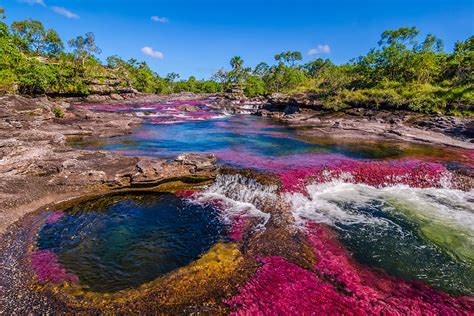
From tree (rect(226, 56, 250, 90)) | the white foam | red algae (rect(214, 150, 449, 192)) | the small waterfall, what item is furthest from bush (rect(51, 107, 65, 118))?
tree (rect(226, 56, 250, 90))

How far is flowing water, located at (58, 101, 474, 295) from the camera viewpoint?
406 inches

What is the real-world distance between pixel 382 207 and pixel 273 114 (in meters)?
52.6

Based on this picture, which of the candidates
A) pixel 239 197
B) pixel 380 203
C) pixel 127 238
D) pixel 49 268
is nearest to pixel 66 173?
pixel 127 238

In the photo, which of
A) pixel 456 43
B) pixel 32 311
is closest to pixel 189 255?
pixel 32 311

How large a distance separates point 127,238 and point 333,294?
28.4 ft

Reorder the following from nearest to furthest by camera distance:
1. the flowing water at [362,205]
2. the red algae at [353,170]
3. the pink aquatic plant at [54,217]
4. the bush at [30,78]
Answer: the flowing water at [362,205] → the pink aquatic plant at [54,217] → the red algae at [353,170] → the bush at [30,78]

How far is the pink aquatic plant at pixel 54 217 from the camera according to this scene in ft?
39.2

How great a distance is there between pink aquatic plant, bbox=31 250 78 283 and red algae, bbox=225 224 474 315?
5.71 metres

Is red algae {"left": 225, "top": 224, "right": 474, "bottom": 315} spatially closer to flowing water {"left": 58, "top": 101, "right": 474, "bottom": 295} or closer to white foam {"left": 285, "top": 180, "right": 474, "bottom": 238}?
flowing water {"left": 58, "top": 101, "right": 474, "bottom": 295}

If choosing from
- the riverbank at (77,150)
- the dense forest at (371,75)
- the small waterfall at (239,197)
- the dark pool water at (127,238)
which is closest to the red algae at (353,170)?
the small waterfall at (239,197)

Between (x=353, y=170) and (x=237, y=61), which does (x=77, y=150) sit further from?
(x=237, y=61)

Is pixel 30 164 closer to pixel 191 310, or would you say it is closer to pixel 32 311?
pixel 32 311

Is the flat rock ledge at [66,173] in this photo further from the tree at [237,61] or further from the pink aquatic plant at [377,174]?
the tree at [237,61]

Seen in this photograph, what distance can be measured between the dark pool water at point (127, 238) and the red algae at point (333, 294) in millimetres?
3172
